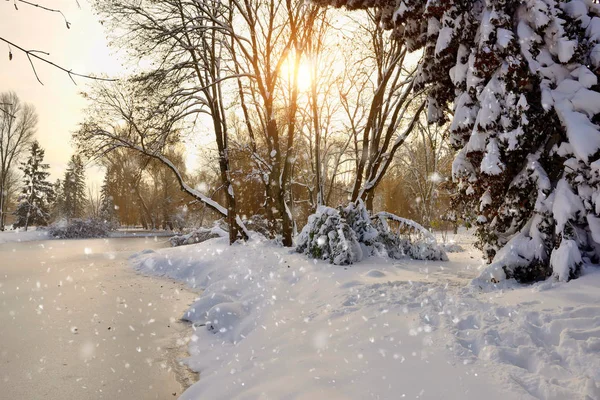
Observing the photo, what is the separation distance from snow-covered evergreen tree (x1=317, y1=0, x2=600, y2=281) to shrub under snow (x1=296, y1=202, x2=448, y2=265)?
11.9ft

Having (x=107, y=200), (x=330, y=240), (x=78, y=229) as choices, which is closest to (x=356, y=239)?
(x=330, y=240)

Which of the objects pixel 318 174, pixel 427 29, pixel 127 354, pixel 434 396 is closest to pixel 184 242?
pixel 318 174

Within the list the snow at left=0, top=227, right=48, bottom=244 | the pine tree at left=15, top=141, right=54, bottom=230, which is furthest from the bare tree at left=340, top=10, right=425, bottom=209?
the pine tree at left=15, top=141, right=54, bottom=230

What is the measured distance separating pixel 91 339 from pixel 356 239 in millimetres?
5655

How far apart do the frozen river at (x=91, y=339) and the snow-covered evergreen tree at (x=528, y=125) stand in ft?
14.8

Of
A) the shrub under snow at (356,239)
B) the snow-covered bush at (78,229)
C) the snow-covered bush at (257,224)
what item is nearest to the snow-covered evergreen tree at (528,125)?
the shrub under snow at (356,239)

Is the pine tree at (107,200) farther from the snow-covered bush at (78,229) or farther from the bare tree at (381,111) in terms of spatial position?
the bare tree at (381,111)

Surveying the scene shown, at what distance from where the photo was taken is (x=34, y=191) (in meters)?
42.2

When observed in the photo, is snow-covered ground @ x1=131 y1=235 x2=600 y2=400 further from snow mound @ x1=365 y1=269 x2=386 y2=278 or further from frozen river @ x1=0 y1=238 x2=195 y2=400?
frozen river @ x1=0 y1=238 x2=195 y2=400

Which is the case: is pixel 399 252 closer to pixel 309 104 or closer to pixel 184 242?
pixel 309 104

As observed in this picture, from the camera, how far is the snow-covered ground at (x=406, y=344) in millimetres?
2574

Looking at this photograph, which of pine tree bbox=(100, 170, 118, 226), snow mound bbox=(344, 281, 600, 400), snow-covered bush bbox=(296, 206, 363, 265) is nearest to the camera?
snow mound bbox=(344, 281, 600, 400)

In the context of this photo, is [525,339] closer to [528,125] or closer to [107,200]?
[528,125]

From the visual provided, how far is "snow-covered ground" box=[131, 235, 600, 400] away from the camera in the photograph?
2574 millimetres
